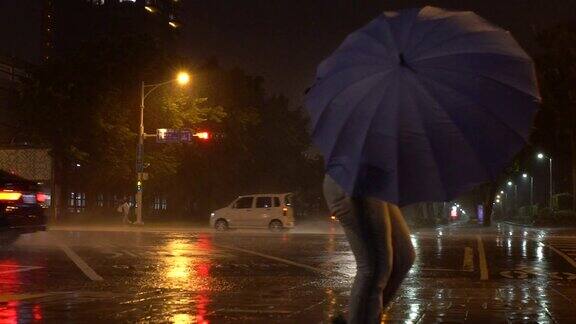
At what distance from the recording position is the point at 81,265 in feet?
46.9

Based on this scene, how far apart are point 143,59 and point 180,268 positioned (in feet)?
109

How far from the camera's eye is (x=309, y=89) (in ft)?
16.6

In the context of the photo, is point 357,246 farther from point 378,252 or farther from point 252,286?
point 252,286

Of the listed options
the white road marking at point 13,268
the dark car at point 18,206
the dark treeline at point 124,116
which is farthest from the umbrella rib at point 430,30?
the dark treeline at point 124,116

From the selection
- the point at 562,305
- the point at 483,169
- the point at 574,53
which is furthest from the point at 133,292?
the point at 574,53

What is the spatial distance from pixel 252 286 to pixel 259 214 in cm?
2408

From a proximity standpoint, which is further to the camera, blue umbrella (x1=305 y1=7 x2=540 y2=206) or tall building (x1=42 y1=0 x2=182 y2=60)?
tall building (x1=42 y1=0 x2=182 y2=60)

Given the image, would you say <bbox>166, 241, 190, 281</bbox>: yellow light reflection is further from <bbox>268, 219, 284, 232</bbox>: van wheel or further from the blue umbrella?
<bbox>268, 219, 284, 232</bbox>: van wheel

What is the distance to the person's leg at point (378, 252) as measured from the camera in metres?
5.04

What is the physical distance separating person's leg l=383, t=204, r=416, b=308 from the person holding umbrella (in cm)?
57

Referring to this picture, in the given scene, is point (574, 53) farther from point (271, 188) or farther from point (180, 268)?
point (180, 268)

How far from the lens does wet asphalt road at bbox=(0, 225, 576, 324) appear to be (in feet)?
26.7

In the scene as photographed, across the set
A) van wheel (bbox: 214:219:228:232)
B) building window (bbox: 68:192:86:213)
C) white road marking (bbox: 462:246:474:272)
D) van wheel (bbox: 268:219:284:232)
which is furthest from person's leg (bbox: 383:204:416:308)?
building window (bbox: 68:192:86:213)

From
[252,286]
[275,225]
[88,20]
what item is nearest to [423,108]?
[252,286]
